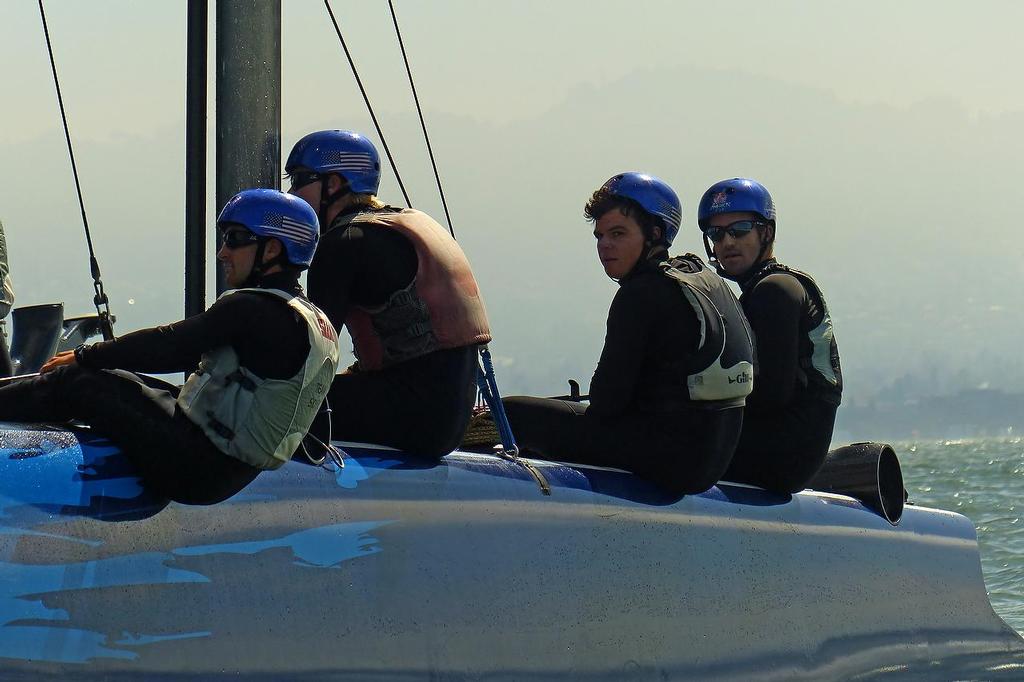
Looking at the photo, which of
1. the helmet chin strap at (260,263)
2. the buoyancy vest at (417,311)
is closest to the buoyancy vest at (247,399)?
the helmet chin strap at (260,263)

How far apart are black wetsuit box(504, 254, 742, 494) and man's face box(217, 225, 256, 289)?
1550 mm

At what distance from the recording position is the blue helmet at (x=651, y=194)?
6082mm

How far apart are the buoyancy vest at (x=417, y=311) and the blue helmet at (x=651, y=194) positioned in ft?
2.76

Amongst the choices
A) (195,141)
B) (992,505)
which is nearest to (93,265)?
(195,141)

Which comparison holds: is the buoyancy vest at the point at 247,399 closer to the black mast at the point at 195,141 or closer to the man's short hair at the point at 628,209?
the man's short hair at the point at 628,209

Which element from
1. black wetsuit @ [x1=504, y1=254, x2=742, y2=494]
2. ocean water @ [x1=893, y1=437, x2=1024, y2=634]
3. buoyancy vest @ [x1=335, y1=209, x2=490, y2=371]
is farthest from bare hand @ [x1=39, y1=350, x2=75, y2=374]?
ocean water @ [x1=893, y1=437, x2=1024, y2=634]

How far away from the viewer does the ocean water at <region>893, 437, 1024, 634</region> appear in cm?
1223

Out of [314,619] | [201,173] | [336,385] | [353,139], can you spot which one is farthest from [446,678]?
[201,173]

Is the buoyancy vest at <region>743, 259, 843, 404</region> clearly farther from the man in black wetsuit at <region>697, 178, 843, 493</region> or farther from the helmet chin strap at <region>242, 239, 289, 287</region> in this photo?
the helmet chin strap at <region>242, 239, 289, 287</region>

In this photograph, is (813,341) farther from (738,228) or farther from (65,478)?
(65,478)

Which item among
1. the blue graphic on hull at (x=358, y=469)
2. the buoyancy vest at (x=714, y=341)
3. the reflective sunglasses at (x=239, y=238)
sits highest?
the reflective sunglasses at (x=239, y=238)

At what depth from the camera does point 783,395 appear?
6602 millimetres

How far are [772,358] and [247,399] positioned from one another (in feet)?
8.40

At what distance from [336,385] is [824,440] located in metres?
2.32
